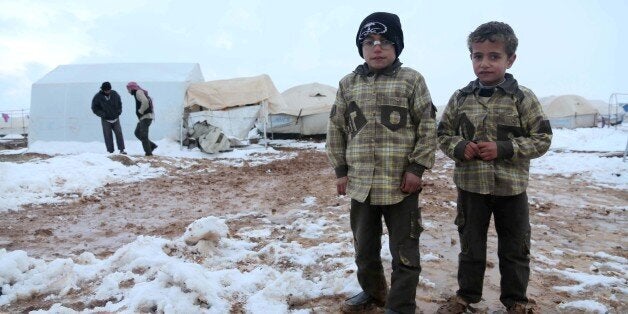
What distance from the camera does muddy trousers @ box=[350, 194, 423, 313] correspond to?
2309mm

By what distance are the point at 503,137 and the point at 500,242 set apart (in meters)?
0.60

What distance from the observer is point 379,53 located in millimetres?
2393

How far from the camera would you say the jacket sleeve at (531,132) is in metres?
2.29

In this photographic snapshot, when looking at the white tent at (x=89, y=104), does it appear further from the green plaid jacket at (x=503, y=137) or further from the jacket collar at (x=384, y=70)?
the green plaid jacket at (x=503, y=137)

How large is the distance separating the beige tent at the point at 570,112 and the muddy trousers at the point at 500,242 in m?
29.7

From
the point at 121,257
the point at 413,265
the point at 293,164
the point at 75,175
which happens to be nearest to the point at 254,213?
the point at 121,257

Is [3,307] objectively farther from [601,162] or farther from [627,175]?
[601,162]

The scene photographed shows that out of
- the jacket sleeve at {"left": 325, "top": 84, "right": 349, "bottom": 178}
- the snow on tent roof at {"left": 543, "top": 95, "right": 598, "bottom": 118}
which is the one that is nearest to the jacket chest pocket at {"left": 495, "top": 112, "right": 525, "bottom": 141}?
the jacket sleeve at {"left": 325, "top": 84, "right": 349, "bottom": 178}

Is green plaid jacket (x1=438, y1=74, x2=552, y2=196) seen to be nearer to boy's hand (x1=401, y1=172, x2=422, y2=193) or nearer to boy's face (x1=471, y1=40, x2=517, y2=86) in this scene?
boy's face (x1=471, y1=40, x2=517, y2=86)

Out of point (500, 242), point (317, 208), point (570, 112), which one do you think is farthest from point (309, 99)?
point (500, 242)

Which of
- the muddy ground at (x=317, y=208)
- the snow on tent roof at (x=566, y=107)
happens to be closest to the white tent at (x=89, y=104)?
the muddy ground at (x=317, y=208)

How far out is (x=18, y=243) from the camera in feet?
13.8

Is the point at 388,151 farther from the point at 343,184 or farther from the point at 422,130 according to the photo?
the point at 343,184

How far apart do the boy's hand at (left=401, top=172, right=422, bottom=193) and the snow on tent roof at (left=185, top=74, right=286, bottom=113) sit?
13.0 m
